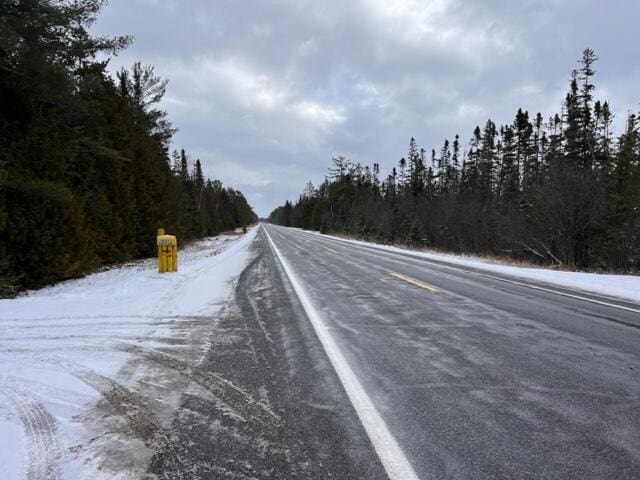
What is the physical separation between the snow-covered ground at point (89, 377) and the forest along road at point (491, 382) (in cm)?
166

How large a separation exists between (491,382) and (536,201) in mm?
21210

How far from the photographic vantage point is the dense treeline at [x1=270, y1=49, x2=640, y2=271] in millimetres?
20312

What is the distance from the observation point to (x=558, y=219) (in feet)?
68.7

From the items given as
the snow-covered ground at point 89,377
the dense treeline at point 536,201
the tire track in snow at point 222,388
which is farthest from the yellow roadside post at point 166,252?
the dense treeline at point 536,201

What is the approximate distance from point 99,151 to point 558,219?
2101cm

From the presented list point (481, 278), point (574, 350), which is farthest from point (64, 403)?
point (481, 278)

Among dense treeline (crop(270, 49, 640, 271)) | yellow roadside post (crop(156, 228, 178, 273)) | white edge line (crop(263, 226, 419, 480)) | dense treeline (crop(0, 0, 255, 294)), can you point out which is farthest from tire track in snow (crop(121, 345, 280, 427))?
dense treeline (crop(270, 49, 640, 271))

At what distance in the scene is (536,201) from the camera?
22.2 meters

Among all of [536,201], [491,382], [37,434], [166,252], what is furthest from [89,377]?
[536,201]

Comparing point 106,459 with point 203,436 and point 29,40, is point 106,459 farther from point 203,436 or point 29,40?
point 29,40

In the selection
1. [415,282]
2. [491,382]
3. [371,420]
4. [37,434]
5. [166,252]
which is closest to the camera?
[37,434]

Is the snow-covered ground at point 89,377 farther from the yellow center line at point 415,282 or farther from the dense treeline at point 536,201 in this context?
the dense treeline at point 536,201

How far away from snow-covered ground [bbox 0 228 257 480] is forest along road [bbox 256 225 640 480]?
166 centimetres

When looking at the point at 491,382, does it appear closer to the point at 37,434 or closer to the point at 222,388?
the point at 222,388
